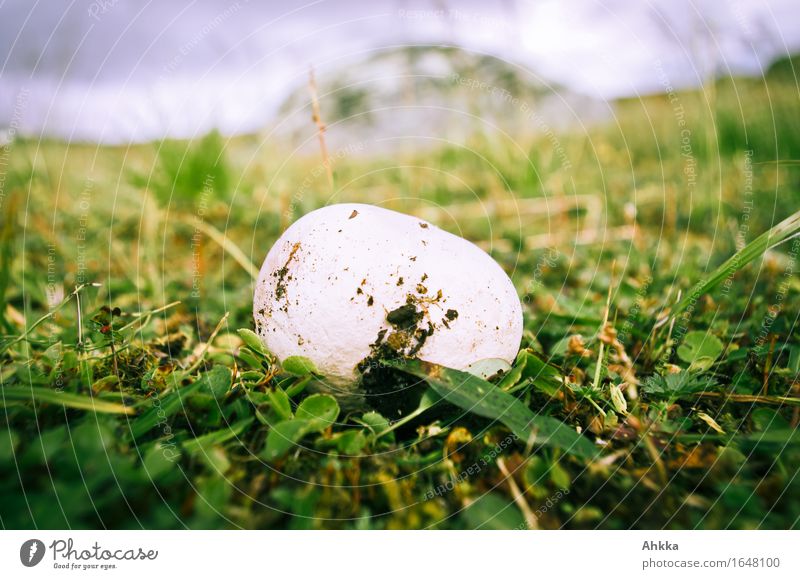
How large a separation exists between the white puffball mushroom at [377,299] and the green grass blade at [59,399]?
1.29ft

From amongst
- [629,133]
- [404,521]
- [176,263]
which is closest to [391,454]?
[404,521]

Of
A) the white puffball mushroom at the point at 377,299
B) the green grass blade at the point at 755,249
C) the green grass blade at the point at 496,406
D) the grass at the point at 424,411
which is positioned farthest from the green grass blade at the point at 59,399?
the green grass blade at the point at 755,249

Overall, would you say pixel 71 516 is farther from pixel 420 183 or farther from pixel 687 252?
pixel 420 183

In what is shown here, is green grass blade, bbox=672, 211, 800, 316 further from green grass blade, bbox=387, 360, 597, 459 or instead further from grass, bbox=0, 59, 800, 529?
green grass blade, bbox=387, 360, 597, 459

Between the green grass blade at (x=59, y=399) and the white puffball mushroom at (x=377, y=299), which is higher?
the white puffball mushroom at (x=377, y=299)

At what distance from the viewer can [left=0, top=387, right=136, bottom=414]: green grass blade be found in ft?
4.00

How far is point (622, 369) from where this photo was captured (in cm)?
157

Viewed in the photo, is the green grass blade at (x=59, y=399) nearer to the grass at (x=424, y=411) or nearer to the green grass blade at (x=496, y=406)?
the grass at (x=424, y=411)

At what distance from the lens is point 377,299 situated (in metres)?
1.32

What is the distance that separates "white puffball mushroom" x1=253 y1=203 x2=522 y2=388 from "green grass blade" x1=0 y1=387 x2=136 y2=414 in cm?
39

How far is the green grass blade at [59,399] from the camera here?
4.00 feet

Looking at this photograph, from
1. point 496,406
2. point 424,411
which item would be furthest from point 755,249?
point 424,411
